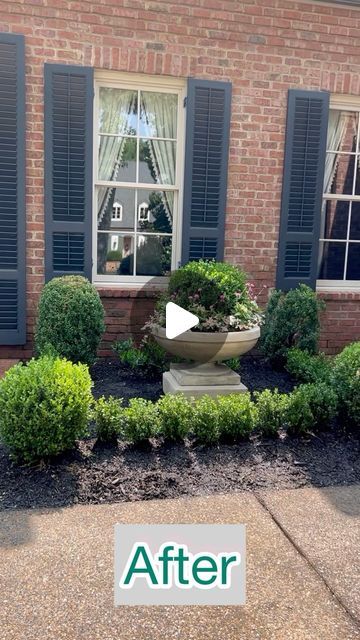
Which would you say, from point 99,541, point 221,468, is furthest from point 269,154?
point 99,541

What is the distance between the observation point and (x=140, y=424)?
3646 mm

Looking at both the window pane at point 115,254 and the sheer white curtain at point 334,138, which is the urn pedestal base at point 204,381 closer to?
the window pane at point 115,254

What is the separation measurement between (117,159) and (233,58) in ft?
4.89

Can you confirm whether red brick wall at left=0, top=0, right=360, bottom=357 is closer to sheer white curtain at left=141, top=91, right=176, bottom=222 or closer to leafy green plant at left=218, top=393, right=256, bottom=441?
sheer white curtain at left=141, top=91, right=176, bottom=222

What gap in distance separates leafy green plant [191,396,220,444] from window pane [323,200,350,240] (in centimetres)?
327

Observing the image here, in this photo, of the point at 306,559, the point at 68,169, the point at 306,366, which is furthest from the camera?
the point at 68,169

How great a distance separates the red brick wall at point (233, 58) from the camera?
5.19 m

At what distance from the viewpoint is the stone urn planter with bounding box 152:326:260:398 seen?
14.3ft

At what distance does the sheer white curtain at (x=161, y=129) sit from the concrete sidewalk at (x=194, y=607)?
354 cm

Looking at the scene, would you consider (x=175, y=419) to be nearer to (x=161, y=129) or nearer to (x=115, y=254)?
(x=115, y=254)

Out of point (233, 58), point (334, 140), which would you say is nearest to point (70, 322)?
point (233, 58)

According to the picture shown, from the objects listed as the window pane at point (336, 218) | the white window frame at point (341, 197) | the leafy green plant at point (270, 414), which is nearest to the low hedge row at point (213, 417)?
the leafy green plant at point (270, 414)

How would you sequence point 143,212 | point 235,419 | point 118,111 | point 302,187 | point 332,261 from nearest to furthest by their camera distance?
point 235,419 < point 118,111 < point 143,212 < point 302,187 < point 332,261

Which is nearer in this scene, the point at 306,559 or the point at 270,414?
the point at 306,559
